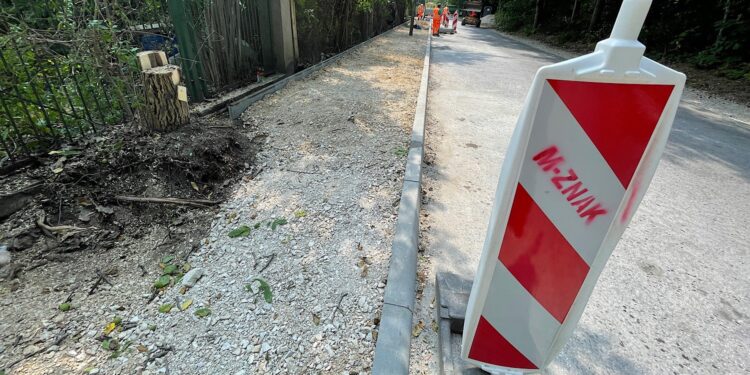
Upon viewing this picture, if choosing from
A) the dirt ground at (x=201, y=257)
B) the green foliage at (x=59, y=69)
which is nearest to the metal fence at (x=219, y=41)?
the green foliage at (x=59, y=69)

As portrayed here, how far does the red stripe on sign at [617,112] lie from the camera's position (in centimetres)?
93

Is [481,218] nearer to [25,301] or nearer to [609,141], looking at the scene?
[609,141]

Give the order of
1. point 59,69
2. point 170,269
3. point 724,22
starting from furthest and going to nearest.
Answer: point 724,22 < point 59,69 < point 170,269

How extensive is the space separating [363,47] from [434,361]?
1101 centimetres

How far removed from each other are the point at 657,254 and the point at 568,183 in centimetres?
236

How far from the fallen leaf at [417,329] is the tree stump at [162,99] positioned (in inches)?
126

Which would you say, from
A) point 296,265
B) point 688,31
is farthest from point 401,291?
point 688,31

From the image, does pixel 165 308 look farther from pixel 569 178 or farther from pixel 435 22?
pixel 435 22

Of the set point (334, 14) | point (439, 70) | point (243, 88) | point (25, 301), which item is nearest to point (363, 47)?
point (334, 14)

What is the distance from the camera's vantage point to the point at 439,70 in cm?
938

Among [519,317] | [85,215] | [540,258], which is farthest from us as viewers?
[85,215]

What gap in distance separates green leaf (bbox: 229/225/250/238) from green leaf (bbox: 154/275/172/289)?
0.50m

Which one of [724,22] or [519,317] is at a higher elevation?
[724,22]

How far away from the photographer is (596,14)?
17.7 meters
